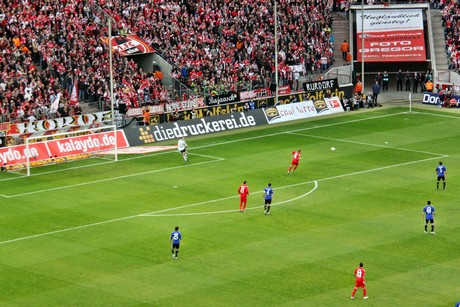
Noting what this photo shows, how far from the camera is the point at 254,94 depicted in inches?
3366

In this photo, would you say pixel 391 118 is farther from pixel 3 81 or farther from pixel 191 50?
pixel 3 81

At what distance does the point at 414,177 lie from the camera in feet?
207

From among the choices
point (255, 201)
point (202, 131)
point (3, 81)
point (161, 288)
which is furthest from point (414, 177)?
point (3, 81)

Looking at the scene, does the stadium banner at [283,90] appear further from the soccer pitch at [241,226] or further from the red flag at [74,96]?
the red flag at [74,96]

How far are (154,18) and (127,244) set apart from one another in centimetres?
4145

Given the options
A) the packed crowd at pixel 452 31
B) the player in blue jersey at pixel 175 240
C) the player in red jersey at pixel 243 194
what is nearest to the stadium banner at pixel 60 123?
the player in red jersey at pixel 243 194

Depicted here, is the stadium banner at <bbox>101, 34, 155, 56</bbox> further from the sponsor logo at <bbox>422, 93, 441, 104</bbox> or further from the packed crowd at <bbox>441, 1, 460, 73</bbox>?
the packed crowd at <bbox>441, 1, 460, 73</bbox>

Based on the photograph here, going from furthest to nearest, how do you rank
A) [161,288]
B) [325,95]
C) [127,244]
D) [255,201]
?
[325,95] < [255,201] < [127,244] < [161,288]

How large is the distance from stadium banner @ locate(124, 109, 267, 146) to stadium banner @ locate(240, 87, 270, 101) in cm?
430

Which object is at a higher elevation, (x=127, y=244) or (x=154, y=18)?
(x=154, y=18)

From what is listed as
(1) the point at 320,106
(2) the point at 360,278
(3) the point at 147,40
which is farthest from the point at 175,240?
(3) the point at 147,40

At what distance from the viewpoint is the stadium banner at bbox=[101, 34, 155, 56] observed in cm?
8538

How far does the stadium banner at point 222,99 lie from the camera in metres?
81.7

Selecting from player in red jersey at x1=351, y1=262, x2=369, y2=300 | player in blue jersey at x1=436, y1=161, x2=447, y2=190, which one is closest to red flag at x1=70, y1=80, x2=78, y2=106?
player in blue jersey at x1=436, y1=161, x2=447, y2=190
